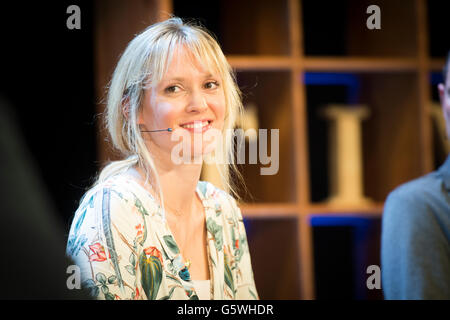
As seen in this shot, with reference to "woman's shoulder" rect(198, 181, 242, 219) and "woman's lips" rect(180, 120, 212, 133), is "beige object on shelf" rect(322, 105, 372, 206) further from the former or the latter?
Answer: "woman's lips" rect(180, 120, 212, 133)

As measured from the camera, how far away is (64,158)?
124cm

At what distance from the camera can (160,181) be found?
0.99 meters

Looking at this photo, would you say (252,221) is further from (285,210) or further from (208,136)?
(208,136)

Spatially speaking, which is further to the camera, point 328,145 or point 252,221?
point 328,145

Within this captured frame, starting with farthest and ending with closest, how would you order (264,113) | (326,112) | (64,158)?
1. (326,112)
2. (264,113)
3. (64,158)

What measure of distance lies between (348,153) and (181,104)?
38.1 inches

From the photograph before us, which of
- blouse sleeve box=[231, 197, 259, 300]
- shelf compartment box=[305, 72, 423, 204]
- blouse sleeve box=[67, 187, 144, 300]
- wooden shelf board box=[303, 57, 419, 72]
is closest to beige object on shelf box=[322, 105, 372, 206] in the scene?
shelf compartment box=[305, 72, 423, 204]

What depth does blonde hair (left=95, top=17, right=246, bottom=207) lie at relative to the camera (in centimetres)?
97

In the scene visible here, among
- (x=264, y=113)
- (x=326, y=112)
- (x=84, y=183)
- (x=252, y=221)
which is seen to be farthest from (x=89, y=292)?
(x=326, y=112)

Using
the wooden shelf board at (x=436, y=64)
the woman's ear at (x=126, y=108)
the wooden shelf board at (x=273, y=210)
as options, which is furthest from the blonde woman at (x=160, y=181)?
the wooden shelf board at (x=436, y=64)

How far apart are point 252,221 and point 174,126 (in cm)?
67

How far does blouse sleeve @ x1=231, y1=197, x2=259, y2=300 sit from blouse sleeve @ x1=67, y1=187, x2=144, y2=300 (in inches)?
7.9

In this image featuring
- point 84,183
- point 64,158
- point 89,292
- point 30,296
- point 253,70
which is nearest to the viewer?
point 30,296

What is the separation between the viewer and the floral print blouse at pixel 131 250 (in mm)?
→ 914
